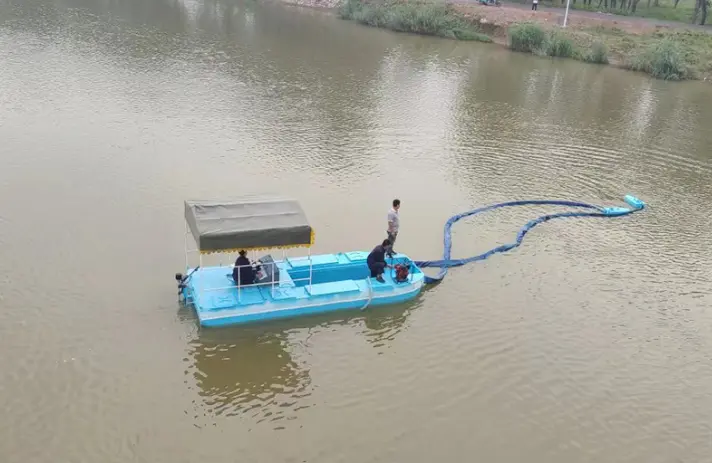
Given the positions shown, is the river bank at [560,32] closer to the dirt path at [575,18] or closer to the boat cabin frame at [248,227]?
the dirt path at [575,18]

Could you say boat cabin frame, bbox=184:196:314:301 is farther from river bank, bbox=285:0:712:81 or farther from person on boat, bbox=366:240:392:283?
river bank, bbox=285:0:712:81

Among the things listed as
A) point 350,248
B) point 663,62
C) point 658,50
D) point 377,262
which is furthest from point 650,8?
point 377,262

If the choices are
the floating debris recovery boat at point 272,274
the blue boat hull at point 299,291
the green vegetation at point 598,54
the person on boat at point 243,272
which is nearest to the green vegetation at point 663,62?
the green vegetation at point 598,54

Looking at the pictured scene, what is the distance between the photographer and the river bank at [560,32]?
47.6 meters

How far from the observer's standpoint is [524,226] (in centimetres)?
2105

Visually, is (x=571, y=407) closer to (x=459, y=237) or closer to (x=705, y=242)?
(x=459, y=237)

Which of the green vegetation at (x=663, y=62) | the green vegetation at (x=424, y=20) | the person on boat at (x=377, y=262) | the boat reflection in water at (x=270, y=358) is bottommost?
the boat reflection in water at (x=270, y=358)

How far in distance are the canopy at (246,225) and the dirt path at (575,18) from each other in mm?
46960

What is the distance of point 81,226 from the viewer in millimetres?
18484

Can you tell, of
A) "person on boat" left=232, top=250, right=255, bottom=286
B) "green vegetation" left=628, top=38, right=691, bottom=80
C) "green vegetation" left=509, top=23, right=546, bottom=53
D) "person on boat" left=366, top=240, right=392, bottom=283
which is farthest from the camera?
"green vegetation" left=509, top=23, right=546, bottom=53

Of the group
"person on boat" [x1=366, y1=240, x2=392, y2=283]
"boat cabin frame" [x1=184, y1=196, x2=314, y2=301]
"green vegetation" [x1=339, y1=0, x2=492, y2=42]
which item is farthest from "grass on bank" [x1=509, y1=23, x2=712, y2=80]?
"boat cabin frame" [x1=184, y1=196, x2=314, y2=301]

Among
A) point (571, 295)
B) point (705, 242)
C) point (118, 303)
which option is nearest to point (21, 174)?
point (118, 303)

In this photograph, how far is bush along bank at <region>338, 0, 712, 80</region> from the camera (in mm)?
47188

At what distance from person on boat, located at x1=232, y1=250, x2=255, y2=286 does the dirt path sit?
157 ft
